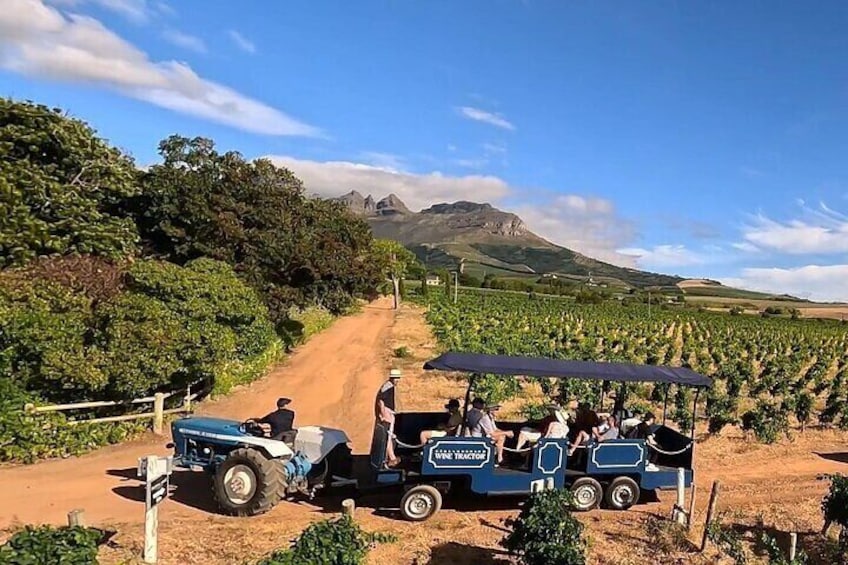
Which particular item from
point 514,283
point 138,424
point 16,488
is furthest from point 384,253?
point 514,283

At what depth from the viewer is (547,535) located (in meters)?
8.35

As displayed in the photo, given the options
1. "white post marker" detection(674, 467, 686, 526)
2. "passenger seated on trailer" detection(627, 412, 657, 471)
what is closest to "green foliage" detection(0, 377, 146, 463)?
"passenger seated on trailer" detection(627, 412, 657, 471)

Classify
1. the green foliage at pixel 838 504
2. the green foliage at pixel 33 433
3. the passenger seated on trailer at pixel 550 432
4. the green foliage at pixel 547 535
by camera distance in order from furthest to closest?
1. the green foliage at pixel 33 433
2. the passenger seated on trailer at pixel 550 432
3. the green foliage at pixel 838 504
4. the green foliage at pixel 547 535

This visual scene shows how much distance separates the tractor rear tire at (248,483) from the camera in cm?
1045

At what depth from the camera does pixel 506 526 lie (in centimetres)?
1082

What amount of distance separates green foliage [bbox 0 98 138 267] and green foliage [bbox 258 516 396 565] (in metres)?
15.0

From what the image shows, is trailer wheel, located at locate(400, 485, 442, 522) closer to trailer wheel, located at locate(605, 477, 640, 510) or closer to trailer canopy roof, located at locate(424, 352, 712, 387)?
trailer canopy roof, located at locate(424, 352, 712, 387)

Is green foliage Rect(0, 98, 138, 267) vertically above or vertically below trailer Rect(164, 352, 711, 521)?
above

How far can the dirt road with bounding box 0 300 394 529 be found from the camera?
11219mm

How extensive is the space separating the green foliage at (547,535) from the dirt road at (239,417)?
18.2ft

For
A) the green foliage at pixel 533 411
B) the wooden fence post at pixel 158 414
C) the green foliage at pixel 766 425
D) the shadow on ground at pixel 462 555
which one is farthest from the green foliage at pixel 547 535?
the green foliage at pixel 766 425

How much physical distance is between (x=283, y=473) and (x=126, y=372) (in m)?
5.81

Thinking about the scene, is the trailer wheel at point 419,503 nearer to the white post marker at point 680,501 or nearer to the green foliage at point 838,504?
the white post marker at point 680,501

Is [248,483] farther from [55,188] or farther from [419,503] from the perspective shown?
[55,188]
